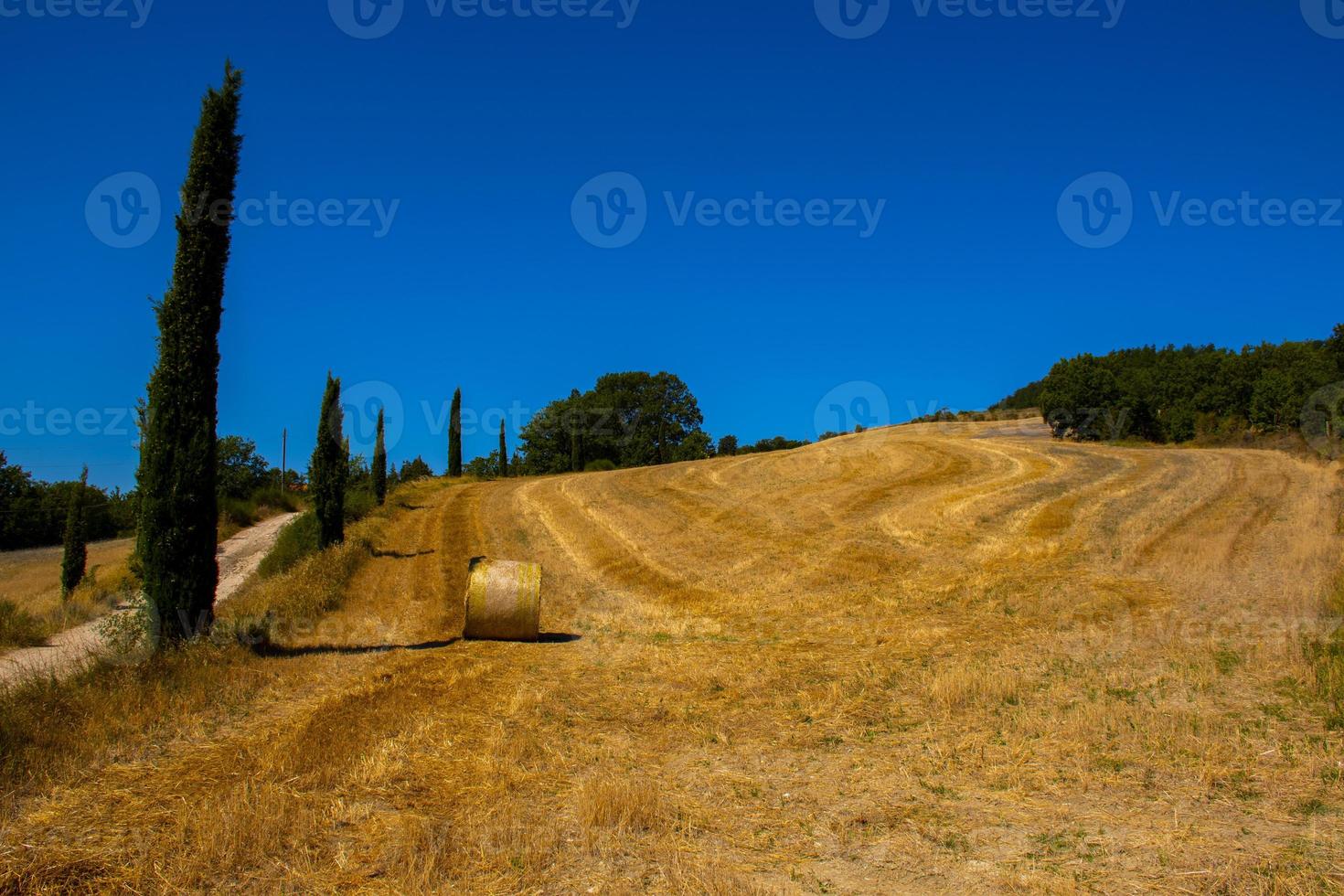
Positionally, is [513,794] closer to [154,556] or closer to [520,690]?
[520,690]

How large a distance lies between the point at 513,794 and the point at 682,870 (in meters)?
2.02

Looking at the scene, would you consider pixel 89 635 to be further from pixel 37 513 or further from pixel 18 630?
pixel 37 513

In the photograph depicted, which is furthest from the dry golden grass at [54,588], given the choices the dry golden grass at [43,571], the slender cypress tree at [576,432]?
the slender cypress tree at [576,432]

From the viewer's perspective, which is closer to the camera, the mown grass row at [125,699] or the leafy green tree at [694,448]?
the mown grass row at [125,699]

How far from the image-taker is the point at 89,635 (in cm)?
2084

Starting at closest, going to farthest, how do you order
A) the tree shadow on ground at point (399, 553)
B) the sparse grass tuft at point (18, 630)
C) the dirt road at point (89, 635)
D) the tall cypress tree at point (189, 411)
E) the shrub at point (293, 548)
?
the dirt road at point (89, 635), the tall cypress tree at point (189, 411), the sparse grass tuft at point (18, 630), the tree shadow on ground at point (399, 553), the shrub at point (293, 548)

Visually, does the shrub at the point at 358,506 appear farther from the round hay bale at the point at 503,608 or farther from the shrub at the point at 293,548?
the round hay bale at the point at 503,608

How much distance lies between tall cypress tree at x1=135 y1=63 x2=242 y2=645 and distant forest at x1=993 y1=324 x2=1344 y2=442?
6649 cm

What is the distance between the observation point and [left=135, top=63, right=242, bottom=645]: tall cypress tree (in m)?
11.9

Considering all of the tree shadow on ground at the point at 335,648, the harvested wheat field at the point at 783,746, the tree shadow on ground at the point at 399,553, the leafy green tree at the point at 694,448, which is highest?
the leafy green tree at the point at 694,448

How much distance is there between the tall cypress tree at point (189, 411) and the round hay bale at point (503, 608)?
13.2 ft

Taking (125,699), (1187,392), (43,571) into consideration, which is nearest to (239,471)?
(43,571)

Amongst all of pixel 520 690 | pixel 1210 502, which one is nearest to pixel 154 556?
pixel 520 690

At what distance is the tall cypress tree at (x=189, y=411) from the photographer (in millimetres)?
11938
